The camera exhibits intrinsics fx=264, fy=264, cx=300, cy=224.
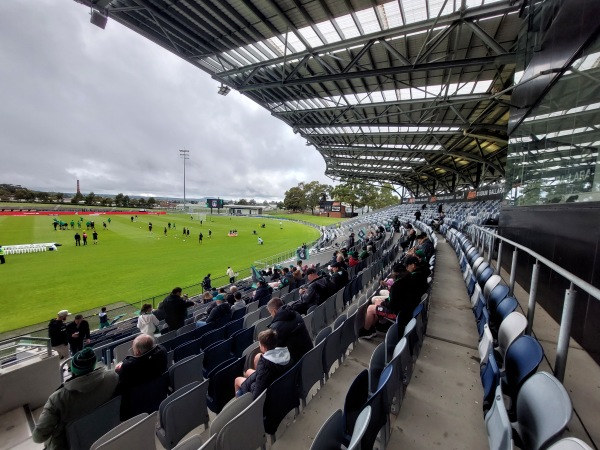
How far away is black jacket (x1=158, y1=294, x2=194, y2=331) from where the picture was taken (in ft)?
21.1

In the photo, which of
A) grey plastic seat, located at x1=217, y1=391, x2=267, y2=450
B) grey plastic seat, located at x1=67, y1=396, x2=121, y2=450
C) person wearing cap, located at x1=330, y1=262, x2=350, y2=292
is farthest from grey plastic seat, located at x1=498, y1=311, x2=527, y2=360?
grey plastic seat, located at x1=67, y1=396, x2=121, y2=450

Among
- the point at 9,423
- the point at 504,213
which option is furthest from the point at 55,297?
the point at 504,213

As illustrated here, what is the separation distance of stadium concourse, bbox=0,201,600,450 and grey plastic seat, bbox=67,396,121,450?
1cm

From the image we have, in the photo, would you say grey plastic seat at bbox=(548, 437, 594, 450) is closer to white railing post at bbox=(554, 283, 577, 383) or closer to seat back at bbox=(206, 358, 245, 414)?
white railing post at bbox=(554, 283, 577, 383)

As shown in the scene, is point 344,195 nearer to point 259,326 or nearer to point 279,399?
point 259,326

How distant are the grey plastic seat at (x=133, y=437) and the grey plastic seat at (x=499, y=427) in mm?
2318

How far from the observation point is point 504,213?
7551 mm

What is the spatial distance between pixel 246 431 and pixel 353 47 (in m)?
10.7

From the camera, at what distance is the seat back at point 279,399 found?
2457mm

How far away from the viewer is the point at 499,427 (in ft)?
5.05

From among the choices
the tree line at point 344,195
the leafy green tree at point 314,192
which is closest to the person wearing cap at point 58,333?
the tree line at point 344,195

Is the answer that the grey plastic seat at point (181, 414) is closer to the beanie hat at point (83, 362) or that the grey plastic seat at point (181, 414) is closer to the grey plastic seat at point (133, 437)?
the grey plastic seat at point (133, 437)

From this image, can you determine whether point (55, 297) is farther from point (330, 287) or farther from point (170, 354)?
point (330, 287)

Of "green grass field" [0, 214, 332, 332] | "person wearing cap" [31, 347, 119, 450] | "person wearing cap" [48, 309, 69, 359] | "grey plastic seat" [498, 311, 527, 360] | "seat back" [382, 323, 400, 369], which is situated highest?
"grey plastic seat" [498, 311, 527, 360]
